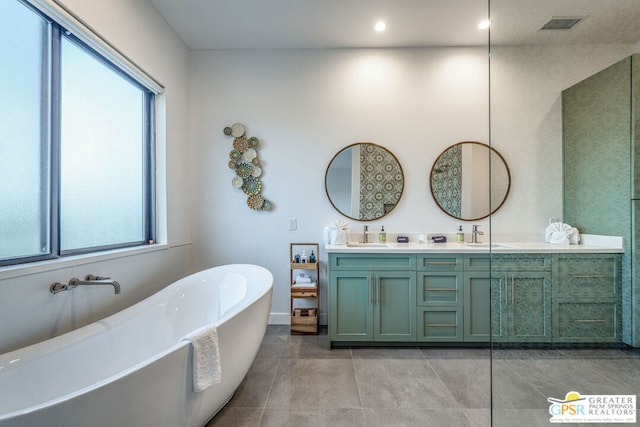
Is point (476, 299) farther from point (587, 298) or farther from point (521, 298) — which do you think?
point (587, 298)

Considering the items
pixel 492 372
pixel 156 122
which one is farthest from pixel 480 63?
pixel 156 122

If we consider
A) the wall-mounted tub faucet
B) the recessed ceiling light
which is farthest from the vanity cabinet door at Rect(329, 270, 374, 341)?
the recessed ceiling light

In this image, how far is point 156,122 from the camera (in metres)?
2.34

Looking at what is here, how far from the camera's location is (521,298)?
3.81ft

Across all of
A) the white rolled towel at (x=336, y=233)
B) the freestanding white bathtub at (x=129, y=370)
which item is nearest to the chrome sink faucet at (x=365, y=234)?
the white rolled towel at (x=336, y=233)

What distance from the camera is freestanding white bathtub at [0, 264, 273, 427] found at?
79 cm

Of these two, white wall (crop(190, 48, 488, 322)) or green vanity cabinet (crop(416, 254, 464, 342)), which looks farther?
white wall (crop(190, 48, 488, 322))

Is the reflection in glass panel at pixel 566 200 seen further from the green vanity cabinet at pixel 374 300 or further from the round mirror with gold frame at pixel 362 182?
the round mirror with gold frame at pixel 362 182

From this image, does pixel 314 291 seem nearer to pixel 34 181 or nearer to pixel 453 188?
pixel 453 188

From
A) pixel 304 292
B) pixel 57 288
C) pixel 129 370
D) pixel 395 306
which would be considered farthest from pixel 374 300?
pixel 57 288

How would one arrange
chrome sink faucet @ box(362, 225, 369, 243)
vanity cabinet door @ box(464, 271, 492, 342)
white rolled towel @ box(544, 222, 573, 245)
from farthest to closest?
1. chrome sink faucet @ box(362, 225, 369, 243)
2. vanity cabinet door @ box(464, 271, 492, 342)
3. white rolled towel @ box(544, 222, 573, 245)

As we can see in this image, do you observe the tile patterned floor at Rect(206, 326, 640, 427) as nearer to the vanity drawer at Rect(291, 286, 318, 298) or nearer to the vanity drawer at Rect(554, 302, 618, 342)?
the vanity drawer at Rect(554, 302, 618, 342)

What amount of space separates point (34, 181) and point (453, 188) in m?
3.14

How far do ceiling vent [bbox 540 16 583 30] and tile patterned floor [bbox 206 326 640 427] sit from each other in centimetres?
116
